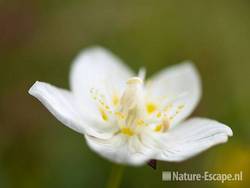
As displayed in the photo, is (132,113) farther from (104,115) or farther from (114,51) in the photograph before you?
(114,51)

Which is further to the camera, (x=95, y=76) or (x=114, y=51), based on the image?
(x=114, y=51)

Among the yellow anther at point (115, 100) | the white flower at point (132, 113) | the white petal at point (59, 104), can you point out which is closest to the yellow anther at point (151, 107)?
the white flower at point (132, 113)

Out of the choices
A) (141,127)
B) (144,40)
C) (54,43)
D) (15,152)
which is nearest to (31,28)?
(54,43)

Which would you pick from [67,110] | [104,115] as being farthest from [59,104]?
Answer: [104,115]

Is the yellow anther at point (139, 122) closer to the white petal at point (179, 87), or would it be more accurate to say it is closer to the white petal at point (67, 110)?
the white petal at point (67, 110)

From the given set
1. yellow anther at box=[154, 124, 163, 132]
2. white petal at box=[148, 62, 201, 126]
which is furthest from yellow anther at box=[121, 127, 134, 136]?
white petal at box=[148, 62, 201, 126]

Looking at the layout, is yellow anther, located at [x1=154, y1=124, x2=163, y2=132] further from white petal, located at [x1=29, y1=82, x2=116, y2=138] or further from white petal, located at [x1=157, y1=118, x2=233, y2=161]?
white petal, located at [x1=29, y1=82, x2=116, y2=138]

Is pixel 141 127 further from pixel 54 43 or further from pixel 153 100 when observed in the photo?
pixel 54 43
